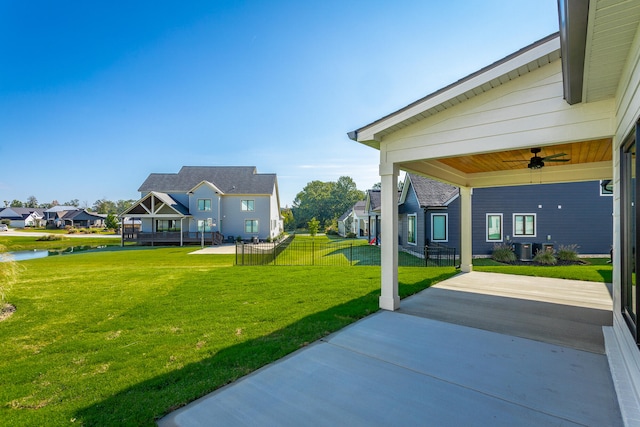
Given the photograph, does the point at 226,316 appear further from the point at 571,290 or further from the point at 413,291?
the point at 571,290

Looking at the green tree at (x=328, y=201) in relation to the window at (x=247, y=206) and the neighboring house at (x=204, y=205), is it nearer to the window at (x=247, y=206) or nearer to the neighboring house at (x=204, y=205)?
the neighboring house at (x=204, y=205)

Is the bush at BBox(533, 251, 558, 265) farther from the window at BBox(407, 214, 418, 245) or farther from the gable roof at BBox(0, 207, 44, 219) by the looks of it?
the gable roof at BBox(0, 207, 44, 219)

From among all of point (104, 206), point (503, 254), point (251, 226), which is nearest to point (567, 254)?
point (503, 254)

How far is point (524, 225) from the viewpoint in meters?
14.3

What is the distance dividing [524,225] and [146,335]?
1638 cm

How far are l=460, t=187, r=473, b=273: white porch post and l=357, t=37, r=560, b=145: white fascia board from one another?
5.50 metres

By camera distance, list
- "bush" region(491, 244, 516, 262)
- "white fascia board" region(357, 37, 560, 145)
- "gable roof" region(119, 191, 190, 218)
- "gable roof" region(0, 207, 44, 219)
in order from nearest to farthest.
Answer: "white fascia board" region(357, 37, 560, 145), "bush" region(491, 244, 516, 262), "gable roof" region(119, 191, 190, 218), "gable roof" region(0, 207, 44, 219)

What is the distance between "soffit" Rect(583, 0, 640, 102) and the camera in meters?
2.09

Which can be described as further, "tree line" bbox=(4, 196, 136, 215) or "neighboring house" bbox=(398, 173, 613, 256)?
"tree line" bbox=(4, 196, 136, 215)

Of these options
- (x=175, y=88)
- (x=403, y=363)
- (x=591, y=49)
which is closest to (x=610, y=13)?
(x=591, y=49)

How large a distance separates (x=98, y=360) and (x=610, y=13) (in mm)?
6145

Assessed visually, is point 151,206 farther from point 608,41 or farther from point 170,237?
point 608,41

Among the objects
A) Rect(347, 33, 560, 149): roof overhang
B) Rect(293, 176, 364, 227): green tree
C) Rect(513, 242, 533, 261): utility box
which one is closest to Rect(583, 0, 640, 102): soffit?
Rect(347, 33, 560, 149): roof overhang

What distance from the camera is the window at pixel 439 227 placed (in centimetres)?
1468
